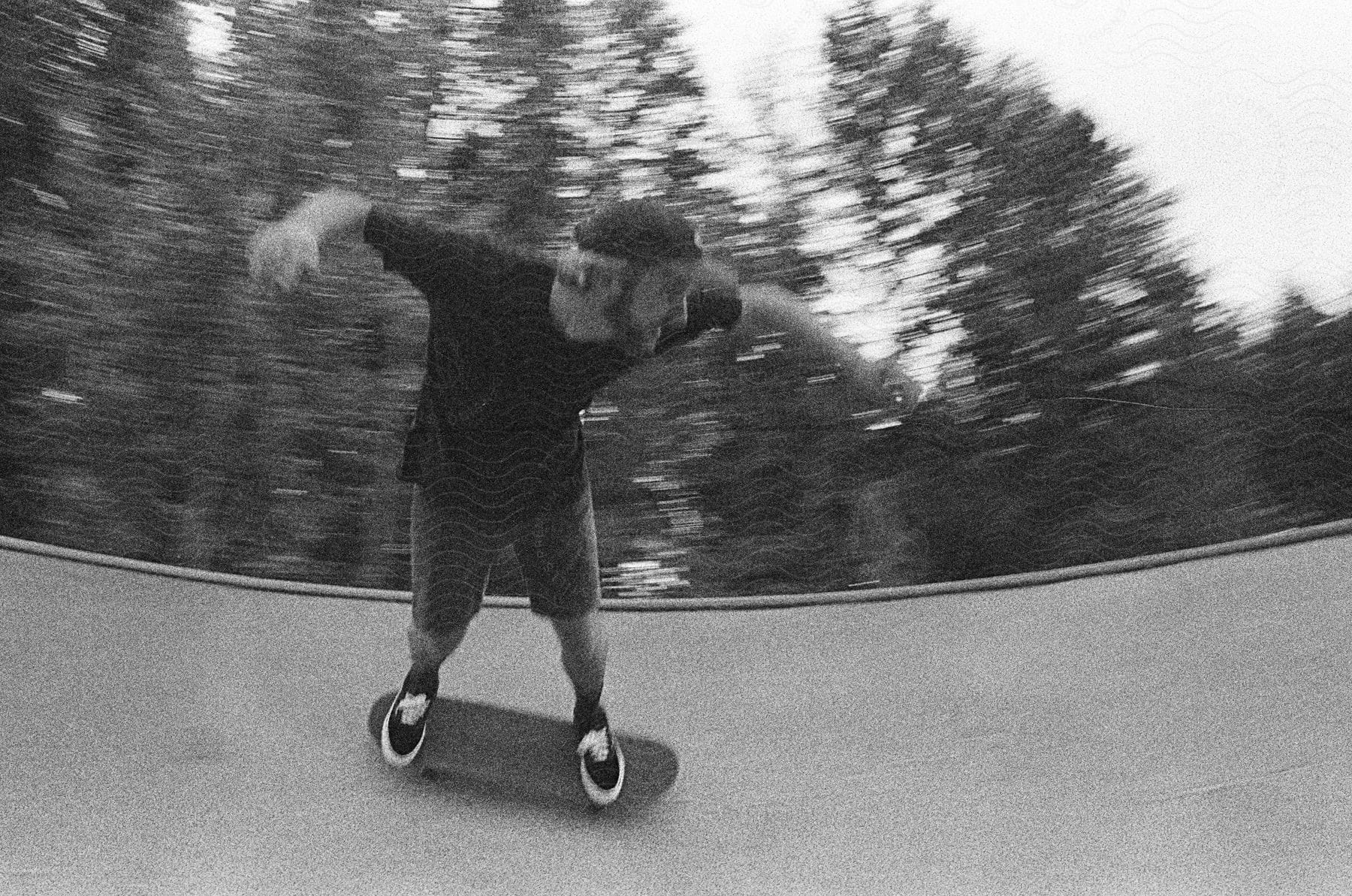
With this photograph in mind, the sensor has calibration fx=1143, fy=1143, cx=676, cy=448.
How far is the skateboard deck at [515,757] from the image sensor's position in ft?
4.18

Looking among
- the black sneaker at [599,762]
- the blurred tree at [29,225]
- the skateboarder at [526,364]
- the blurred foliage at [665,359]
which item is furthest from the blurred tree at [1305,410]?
the blurred tree at [29,225]

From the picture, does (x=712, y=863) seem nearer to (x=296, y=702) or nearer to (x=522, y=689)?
(x=522, y=689)

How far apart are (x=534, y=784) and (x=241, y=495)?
129 centimetres

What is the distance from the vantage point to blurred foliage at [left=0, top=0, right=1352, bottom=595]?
7.45 feet

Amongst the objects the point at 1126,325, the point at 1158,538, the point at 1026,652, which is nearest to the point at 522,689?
the point at 1026,652

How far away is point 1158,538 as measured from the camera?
223 cm

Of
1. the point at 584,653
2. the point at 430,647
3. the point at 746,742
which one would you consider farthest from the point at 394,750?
the point at 746,742

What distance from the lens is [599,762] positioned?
1.27 m

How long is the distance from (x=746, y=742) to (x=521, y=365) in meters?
0.59

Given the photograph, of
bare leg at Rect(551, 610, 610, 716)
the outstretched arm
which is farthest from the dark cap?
bare leg at Rect(551, 610, 610, 716)

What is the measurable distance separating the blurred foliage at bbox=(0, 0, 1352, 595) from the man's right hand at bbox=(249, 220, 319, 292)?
1.05 metres

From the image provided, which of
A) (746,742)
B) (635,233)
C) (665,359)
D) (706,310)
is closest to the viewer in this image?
(635,233)

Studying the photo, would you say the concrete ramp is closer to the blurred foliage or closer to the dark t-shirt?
the dark t-shirt

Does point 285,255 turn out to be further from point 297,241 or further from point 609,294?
point 609,294
